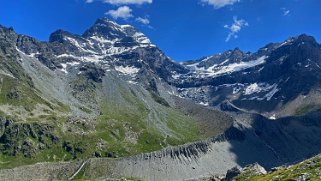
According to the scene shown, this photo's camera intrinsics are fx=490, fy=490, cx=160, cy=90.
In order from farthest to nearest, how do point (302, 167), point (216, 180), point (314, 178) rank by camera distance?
point (216, 180)
point (302, 167)
point (314, 178)

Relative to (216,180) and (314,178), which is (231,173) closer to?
(216,180)

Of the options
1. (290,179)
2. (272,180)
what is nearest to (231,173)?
(272,180)

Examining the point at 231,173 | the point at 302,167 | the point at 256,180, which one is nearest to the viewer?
the point at 302,167

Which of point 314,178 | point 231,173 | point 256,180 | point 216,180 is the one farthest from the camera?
point 216,180

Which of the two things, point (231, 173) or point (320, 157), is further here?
point (231, 173)

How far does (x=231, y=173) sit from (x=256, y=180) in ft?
159

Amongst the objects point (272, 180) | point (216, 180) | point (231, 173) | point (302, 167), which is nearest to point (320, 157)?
point (302, 167)

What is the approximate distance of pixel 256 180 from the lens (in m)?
123

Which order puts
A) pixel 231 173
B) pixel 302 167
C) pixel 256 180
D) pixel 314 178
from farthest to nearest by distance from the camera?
pixel 231 173, pixel 256 180, pixel 302 167, pixel 314 178

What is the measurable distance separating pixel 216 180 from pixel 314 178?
106 m

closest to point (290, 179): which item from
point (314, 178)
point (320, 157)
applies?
A: point (314, 178)

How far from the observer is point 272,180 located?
106 metres

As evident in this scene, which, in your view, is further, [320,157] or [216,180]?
[216,180]

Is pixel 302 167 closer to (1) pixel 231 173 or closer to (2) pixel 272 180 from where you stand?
(2) pixel 272 180
